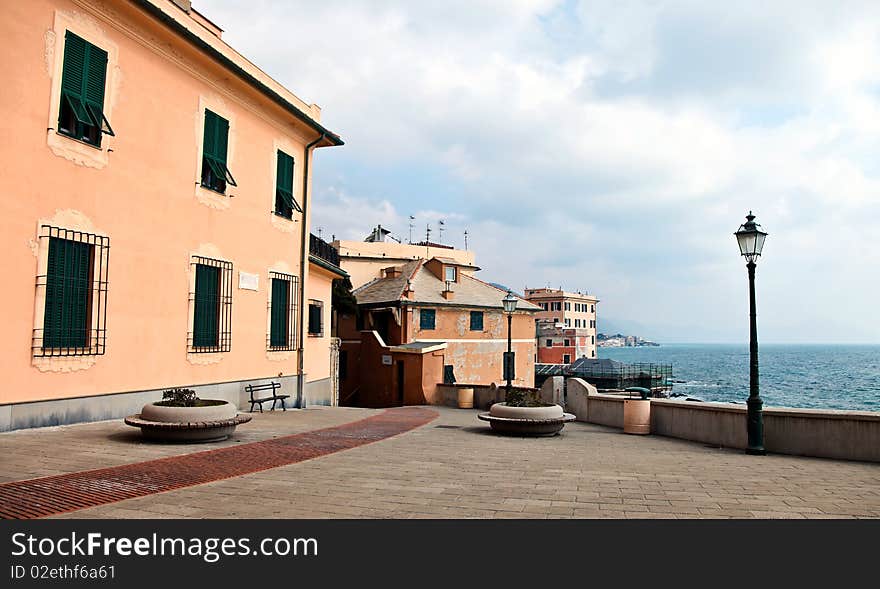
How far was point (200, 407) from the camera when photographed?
414 inches

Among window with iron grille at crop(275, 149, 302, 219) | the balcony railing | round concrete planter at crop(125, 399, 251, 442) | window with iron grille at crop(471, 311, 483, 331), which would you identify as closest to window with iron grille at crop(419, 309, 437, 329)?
window with iron grille at crop(471, 311, 483, 331)

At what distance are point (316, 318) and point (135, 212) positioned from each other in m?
10.6

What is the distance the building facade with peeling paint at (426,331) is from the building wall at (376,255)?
321 inches

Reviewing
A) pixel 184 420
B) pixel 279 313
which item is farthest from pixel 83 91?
pixel 279 313

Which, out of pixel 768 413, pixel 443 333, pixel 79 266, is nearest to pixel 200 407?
pixel 79 266

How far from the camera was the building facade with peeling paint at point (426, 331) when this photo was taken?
36.8 meters

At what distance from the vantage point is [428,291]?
4094cm

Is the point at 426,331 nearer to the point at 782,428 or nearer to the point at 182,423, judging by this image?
the point at 782,428

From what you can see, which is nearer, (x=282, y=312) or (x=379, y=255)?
(x=282, y=312)

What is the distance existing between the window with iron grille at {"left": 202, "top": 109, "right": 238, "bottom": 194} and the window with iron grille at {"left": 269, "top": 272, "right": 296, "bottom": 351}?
132 inches
